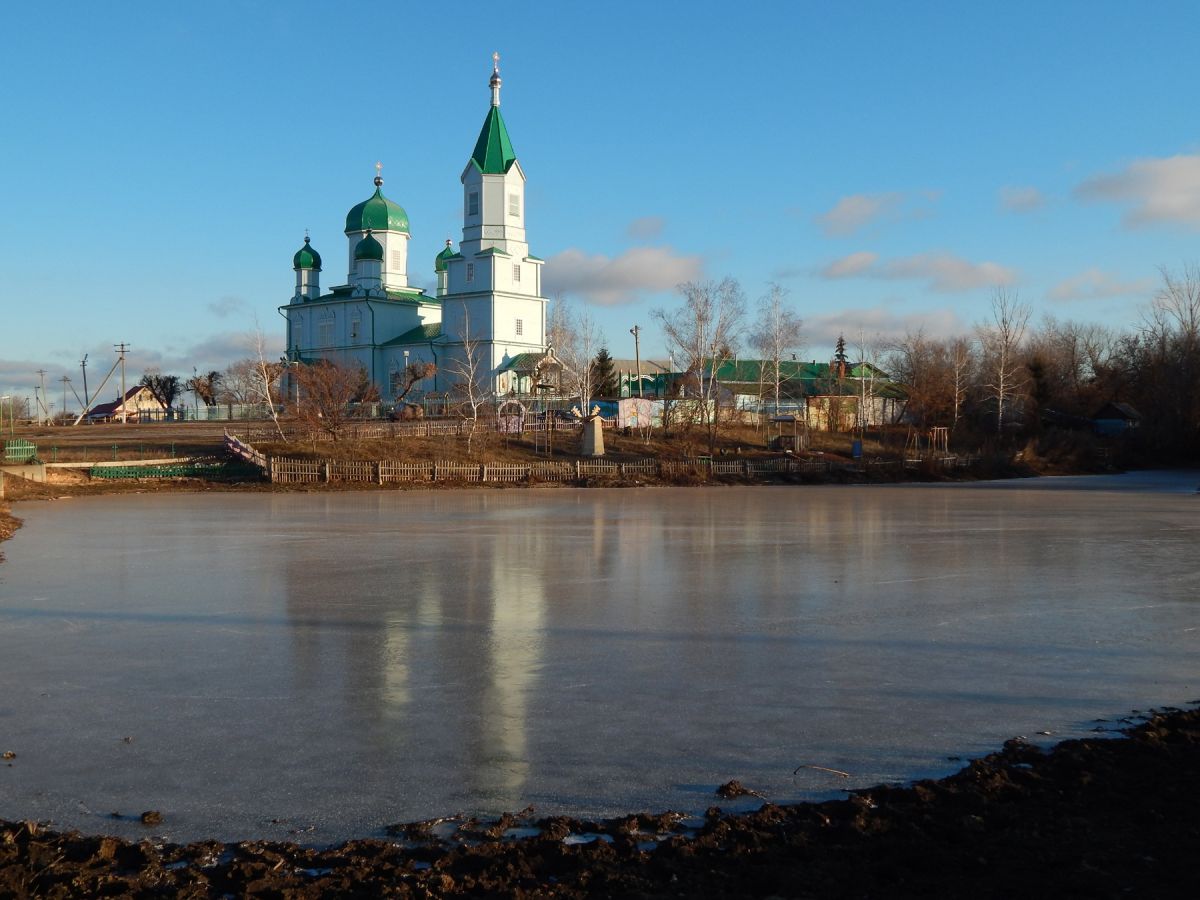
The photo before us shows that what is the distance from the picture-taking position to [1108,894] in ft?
14.5

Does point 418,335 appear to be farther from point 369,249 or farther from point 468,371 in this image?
point 468,371

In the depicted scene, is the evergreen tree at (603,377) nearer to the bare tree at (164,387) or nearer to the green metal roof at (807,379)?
the green metal roof at (807,379)

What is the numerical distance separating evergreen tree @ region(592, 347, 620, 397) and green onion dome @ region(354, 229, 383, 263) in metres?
19.8

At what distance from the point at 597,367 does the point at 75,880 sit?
7024 cm

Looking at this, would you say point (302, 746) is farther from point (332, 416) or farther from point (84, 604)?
point (332, 416)

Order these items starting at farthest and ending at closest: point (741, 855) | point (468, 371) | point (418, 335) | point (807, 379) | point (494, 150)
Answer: point (807, 379), point (418, 335), point (494, 150), point (468, 371), point (741, 855)

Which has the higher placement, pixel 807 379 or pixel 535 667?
pixel 807 379

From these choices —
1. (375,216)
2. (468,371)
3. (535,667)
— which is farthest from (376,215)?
(535,667)

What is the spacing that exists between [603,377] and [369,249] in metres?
22.0

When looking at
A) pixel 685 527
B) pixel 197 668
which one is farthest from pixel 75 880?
pixel 685 527

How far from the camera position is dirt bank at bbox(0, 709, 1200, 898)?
15.2 feet

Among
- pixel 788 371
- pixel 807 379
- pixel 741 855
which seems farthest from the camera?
pixel 788 371

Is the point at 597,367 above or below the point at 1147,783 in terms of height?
above

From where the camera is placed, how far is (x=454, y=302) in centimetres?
7681
